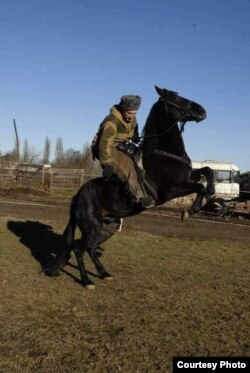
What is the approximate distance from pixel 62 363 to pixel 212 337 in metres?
1.77

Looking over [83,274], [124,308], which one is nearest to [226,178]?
[83,274]

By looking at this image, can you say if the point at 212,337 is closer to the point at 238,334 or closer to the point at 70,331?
the point at 238,334

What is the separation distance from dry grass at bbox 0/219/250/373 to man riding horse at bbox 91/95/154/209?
1.54m

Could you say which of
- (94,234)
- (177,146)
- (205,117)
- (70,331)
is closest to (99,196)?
(94,234)

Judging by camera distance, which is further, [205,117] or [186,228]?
[186,228]

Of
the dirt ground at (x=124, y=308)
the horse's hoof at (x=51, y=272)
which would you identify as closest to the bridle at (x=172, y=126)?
the dirt ground at (x=124, y=308)

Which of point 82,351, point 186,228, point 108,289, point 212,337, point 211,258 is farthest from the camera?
point 186,228

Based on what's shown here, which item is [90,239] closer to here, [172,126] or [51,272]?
[51,272]

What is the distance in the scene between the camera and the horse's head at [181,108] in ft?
25.4

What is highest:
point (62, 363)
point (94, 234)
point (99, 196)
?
point (99, 196)

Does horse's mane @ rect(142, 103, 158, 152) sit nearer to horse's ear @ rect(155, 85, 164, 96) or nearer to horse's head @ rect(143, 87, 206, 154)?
horse's head @ rect(143, 87, 206, 154)

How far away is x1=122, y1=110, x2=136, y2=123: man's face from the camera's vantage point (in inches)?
313

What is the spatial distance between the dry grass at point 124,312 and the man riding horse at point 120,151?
154 centimetres

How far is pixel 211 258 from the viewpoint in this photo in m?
10.7
